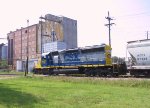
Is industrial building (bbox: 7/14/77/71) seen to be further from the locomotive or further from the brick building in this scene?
the locomotive

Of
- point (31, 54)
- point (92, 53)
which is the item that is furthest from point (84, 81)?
point (31, 54)

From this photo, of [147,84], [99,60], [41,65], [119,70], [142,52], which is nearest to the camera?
[147,84]

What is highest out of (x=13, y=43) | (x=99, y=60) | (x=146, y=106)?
(x=13, y=43)

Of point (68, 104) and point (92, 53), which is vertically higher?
point (92, 53)

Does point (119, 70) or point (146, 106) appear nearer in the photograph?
point (146, 106)

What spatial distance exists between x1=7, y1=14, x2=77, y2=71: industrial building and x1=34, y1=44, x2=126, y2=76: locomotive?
111 ft

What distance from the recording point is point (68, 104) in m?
12.9

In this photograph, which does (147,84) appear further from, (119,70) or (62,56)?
(62,56)

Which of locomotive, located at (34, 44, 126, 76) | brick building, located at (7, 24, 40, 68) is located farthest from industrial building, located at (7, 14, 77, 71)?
locomotive, located at (34, 44, 126, 76)

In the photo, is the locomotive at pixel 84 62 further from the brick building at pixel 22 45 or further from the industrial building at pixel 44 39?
the brick building at pixel 22 45

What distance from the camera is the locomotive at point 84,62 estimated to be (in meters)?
32.8

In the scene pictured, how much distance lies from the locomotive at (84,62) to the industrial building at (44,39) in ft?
111

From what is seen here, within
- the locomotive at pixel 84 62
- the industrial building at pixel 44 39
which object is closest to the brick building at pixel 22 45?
the industrial building at pixel 44 39

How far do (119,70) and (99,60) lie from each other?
3.30 m
